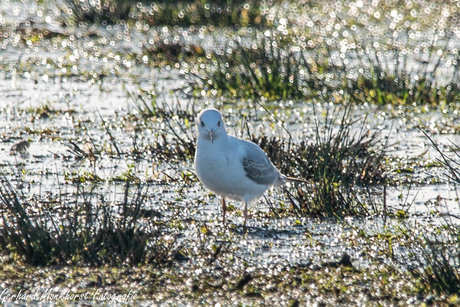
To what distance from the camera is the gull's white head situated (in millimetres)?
6914

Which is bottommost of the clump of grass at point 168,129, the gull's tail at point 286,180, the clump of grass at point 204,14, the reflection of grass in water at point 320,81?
the clump of grass at point 168,129

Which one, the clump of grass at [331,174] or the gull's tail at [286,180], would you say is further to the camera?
the gull's tail at [286,180]

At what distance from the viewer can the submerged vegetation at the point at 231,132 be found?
581cm

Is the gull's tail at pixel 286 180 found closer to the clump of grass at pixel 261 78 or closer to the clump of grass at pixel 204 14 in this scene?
the clump of grass at pixel 261 78

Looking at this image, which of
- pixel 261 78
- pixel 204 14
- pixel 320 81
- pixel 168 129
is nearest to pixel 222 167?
pixel 168 129

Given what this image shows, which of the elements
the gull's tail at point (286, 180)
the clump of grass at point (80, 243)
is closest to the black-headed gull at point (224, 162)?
the gull's tail at point (286, 180)

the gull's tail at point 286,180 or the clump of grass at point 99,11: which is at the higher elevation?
the clump of grass at point 99,11

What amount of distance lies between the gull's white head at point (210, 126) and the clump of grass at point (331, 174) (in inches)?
33.9

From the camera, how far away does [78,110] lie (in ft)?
38.7

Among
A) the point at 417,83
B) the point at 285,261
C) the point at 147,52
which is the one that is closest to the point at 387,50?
the point at 417,83

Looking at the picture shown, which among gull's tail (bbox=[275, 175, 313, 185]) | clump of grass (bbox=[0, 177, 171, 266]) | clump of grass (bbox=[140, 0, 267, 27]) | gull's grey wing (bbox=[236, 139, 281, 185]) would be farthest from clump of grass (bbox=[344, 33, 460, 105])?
clump of grass (bbox=[0, 177, 171, 266])

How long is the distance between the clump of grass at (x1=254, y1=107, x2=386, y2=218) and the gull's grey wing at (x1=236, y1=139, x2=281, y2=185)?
0.73ft

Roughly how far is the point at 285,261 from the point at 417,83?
6.83 metres

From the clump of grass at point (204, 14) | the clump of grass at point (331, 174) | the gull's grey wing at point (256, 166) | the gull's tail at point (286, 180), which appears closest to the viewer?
the gull's grey wing at point (256, 166)
